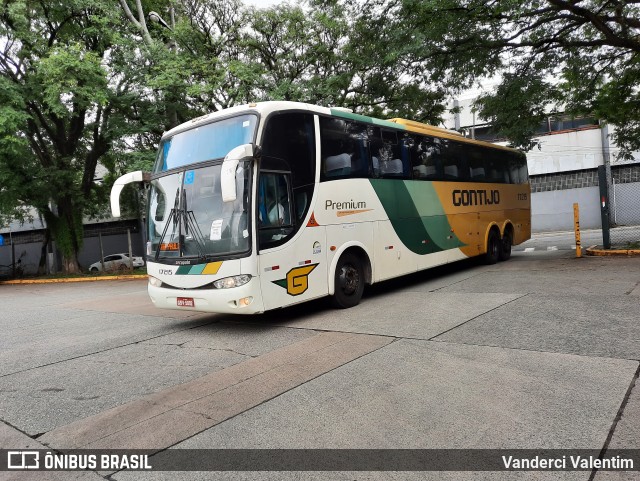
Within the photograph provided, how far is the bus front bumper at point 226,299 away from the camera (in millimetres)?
6281

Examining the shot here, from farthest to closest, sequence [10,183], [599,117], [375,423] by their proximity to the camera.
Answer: [10,183], [599,117], [375,423]

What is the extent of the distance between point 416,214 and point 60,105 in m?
12.6

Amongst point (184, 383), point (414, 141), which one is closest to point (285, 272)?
point (184, 383)

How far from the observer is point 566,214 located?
30.6 m

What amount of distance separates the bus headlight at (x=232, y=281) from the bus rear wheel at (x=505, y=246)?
964 cm

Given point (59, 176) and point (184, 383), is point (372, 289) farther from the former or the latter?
point (59, 176)

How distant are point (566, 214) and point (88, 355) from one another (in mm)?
31508

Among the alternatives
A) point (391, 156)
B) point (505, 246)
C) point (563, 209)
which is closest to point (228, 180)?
point (391, 156)

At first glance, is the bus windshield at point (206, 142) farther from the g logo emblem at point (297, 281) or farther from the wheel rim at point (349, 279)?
Result: the wheel rim at point (349, 279)

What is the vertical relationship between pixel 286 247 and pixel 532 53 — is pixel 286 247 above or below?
below

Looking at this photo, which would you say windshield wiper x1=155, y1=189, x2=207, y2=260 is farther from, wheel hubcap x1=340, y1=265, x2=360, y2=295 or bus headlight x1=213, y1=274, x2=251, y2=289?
wheel hubcap x1=340, y1=265, x2=360, y2=295

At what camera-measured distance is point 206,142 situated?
22.8 feet

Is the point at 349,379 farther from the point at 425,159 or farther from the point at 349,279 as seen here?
the point at 425,159

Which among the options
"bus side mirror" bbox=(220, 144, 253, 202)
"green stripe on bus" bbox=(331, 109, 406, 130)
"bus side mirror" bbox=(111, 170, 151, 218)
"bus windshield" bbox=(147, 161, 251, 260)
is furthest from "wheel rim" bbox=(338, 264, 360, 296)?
"bus side mirror" bbox=(111, 170, 151, 218)
